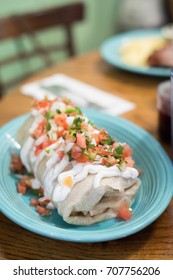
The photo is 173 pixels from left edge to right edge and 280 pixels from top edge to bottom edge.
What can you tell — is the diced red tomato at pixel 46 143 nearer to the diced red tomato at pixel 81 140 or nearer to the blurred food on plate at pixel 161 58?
the diced red tomato at pixel 81 140

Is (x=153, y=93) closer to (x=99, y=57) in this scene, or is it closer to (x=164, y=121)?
(x=164, y=121)

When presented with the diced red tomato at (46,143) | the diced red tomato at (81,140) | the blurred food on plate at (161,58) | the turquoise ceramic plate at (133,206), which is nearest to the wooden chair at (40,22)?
the blurred food on plate at (161,58)

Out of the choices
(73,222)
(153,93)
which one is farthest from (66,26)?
(73,222)

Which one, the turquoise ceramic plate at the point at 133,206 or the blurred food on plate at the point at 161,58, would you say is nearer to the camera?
the turquoise ceramic plate at the point at 133,206

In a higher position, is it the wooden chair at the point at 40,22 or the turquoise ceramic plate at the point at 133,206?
the wooden chair at the point at 40,22

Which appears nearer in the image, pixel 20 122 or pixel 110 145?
A: pixel 110 145

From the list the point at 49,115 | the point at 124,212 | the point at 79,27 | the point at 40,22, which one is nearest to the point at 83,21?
the point at 79,27

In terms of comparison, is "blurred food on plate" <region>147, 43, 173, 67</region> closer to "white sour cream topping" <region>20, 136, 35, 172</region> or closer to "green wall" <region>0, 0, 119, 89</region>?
"white sour cream topping" <region>20, 136, 35, 172</region>
